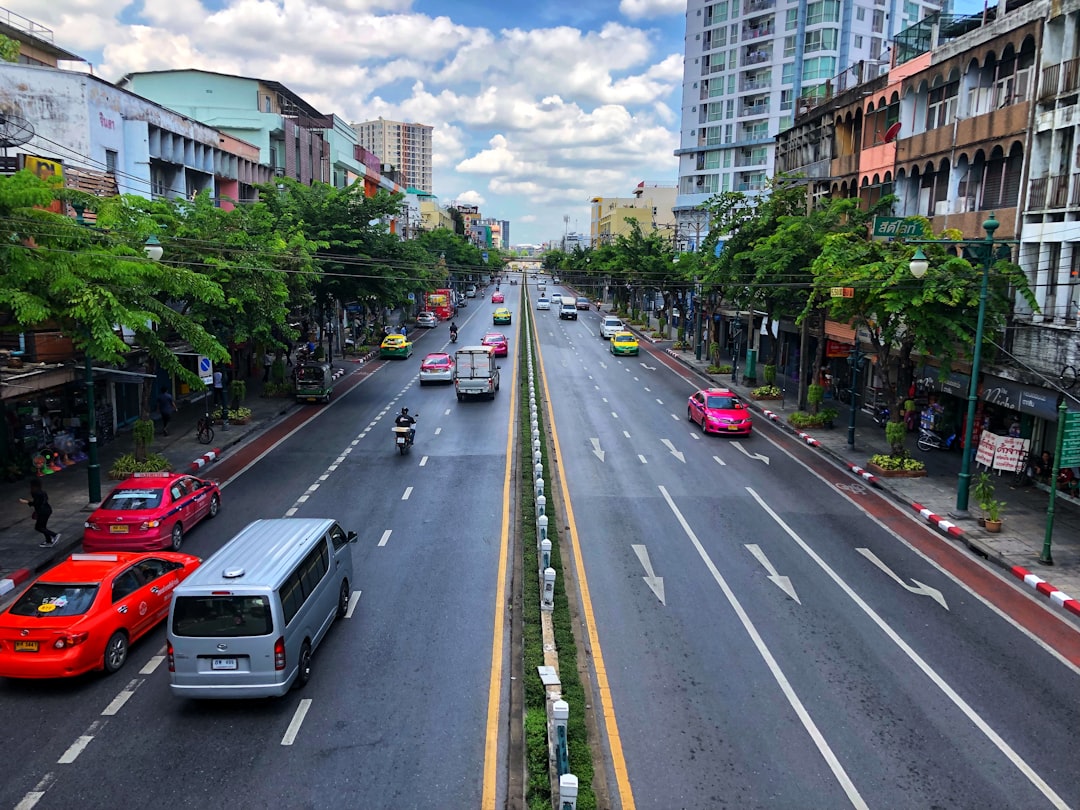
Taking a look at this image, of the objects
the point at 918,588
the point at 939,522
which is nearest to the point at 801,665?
the point at 918,588

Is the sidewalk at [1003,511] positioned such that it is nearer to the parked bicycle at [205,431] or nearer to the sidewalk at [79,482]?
the sidewalk at [79,482]

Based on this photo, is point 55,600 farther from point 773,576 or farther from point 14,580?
point 773,576

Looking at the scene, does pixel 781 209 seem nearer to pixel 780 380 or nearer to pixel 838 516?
pixel 780 380

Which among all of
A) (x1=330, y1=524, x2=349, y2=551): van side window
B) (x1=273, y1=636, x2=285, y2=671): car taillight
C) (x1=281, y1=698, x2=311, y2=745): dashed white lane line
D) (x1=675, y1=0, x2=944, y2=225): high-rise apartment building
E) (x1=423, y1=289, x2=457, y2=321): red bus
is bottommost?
(x1=281, y1=698, x2=311, y2=745): dashed white lane line

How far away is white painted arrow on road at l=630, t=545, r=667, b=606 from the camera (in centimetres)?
1549

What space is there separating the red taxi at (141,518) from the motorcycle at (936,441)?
24003 millimetres

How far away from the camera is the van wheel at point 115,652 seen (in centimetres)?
1187

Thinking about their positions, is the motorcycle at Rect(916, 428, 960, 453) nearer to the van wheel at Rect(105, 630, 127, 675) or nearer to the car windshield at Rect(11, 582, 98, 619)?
the van wheel at Rect(105, 630, 127, 675)

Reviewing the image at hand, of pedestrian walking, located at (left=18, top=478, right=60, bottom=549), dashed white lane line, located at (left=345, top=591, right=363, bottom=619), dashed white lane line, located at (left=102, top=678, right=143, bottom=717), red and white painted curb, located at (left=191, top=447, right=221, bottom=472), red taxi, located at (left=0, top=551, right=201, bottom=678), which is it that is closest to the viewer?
dashed white lane line, located at (left=102, top=678, right=143, bottom=717)

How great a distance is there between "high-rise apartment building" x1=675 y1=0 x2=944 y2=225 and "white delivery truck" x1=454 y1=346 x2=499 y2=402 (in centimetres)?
5699

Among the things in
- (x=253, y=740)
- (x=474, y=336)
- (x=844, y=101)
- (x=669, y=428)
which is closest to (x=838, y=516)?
(x=669, y=428)

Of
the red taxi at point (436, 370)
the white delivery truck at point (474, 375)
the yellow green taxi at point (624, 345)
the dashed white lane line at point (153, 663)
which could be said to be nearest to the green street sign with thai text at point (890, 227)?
the dashed white lane line at point (153, 663)

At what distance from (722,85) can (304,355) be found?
67.2 metres

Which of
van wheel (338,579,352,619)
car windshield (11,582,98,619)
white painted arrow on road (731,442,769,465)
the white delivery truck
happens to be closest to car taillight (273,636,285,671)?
van wheel (338,579,352,619)
